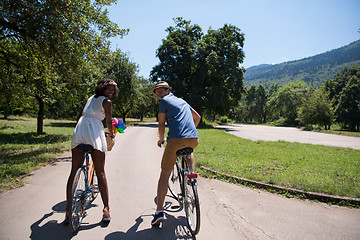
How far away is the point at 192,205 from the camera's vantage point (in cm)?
291

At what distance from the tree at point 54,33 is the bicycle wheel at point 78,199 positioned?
6317 millimetres

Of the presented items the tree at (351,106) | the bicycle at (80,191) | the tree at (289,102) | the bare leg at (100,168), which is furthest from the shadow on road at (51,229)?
the tree at (289,102)

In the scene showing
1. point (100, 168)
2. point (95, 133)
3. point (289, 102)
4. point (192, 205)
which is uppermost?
point (289, 102)

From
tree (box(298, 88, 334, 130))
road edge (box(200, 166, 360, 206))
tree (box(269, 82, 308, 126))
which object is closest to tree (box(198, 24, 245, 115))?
tree (box(298, 88, 334, 130))

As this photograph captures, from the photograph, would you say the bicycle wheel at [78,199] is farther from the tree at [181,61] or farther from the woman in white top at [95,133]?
the tree at [181,61]

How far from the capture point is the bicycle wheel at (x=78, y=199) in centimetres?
268

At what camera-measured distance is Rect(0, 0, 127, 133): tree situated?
23.1 feet

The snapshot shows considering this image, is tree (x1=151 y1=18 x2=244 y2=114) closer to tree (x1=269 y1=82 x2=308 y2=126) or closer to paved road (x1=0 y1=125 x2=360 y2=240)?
paved road (x1=0 y1=125 x2=360 y2=240)

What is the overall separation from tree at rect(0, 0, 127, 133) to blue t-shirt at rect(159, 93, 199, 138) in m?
6.26

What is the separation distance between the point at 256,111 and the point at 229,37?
5490 centimetres

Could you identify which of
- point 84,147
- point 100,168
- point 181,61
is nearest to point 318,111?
point 181,61

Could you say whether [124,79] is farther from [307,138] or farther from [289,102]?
[289,102]

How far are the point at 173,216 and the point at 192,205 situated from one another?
69 centimetres

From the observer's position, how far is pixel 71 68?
8.27 m
